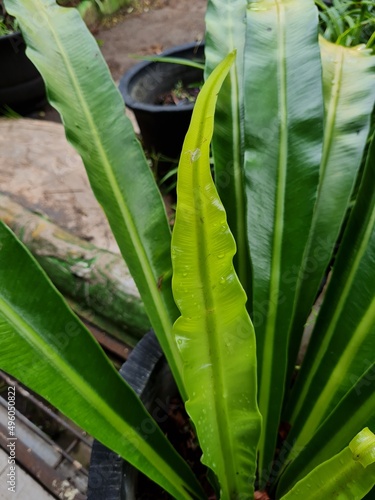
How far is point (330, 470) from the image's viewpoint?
0.31m

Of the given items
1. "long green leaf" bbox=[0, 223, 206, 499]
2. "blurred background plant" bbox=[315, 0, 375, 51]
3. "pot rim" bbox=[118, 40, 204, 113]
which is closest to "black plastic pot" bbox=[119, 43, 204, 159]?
"pot rim" bbox=[118, 40, 204, 113]

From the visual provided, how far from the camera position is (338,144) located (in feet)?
1.65

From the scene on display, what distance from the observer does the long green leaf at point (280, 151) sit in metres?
0.46

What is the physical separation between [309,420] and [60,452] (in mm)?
472

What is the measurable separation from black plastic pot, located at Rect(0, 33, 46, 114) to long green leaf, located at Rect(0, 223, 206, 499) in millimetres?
1706

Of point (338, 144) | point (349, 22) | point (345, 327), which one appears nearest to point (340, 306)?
point (345, 327)

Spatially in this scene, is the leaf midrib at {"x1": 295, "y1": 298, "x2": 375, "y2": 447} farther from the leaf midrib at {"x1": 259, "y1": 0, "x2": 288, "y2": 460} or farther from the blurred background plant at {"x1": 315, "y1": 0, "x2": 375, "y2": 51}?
the blurred background plant at {"x1": 315, "y1": 0, "x2": 375, "y2": 51}

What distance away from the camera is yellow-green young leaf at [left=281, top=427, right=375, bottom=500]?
0.26 m

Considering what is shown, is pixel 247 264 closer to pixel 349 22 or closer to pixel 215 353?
pixel 215 353

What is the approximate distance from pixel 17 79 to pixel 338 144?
5.65 feet

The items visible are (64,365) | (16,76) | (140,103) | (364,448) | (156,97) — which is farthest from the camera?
(16,76)

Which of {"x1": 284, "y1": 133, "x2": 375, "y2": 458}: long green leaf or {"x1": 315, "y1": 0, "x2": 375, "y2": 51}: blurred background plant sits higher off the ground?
{"x1": 315, "y1": 0, "x2": 375, "y2": 51}: blurred background plant

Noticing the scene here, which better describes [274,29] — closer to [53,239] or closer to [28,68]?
[53,239]

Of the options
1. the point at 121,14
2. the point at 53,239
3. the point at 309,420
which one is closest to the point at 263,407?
the point at 309,420
